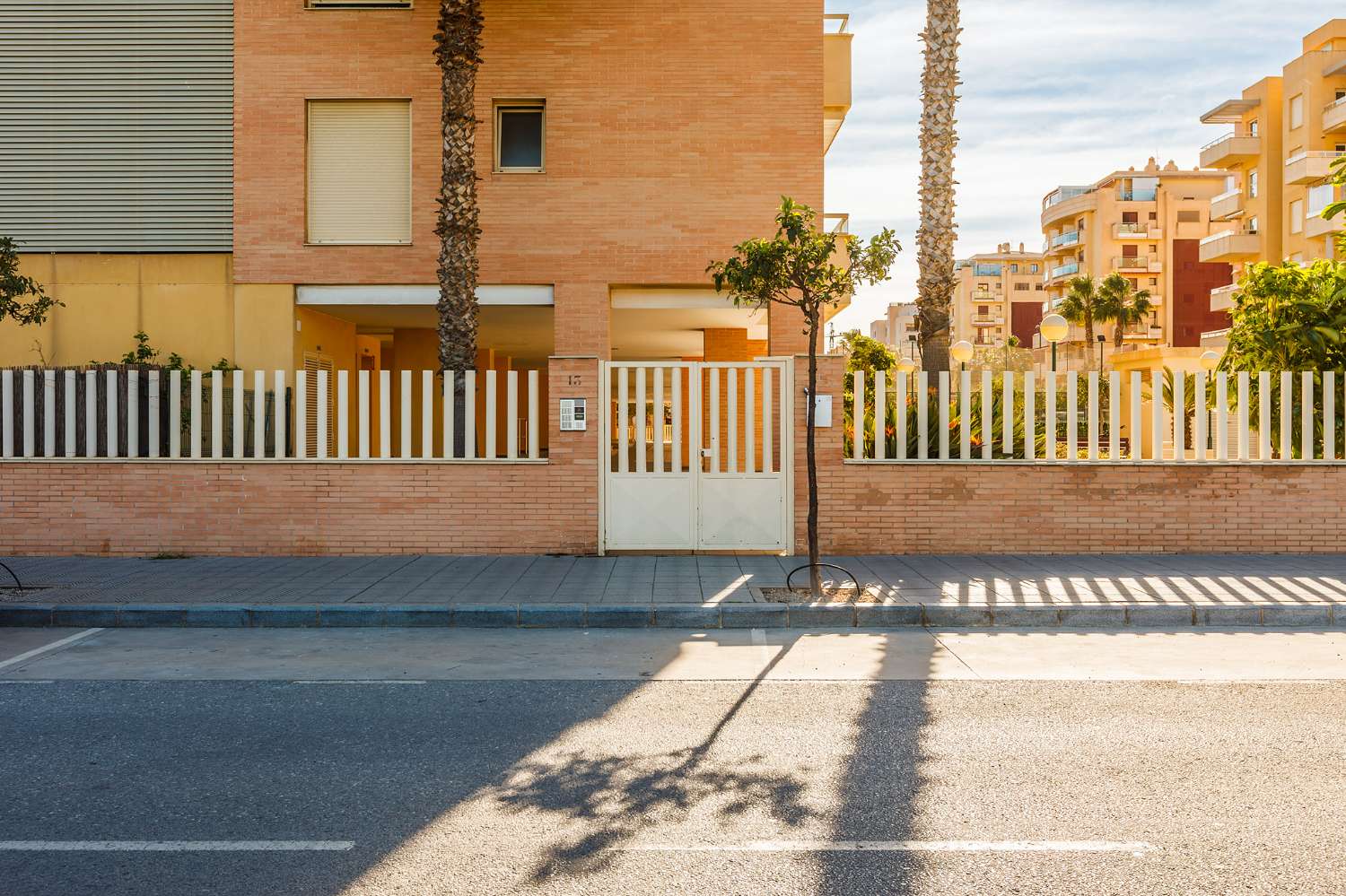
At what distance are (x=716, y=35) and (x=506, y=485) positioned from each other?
682cm

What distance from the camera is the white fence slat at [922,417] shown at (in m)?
12.9

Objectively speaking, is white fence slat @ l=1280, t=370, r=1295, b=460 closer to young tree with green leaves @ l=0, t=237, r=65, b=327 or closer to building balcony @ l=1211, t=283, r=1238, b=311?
young tree with green leaves @ l=0, t=237, r=65, b=327

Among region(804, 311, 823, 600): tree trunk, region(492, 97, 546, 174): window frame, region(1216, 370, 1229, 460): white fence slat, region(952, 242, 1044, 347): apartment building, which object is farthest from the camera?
region(952, 242, 1044, 347): apartment building

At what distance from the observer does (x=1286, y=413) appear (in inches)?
510

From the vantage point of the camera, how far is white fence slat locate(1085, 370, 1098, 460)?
1209 centimetres

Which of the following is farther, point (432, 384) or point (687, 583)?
point (432, 384)

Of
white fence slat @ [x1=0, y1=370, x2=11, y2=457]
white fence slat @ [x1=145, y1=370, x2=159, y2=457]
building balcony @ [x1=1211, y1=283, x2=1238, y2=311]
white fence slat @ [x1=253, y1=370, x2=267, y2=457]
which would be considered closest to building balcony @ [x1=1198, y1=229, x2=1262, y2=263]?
building balcony @ [x1=1211, y1=283, x2=1238, y2=311]

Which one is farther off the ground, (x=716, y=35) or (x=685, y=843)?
(x=716, y=35)

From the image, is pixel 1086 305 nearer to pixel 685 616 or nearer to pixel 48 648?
pixel 685 616

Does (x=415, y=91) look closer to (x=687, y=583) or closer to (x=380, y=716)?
(x=687, y=583)

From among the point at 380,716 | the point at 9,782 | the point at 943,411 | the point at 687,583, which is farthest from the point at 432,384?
the point at 9,782

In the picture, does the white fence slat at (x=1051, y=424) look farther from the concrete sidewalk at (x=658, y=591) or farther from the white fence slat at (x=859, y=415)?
the white fence slat at (x=859, y=415)

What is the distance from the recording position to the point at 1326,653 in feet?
26.7

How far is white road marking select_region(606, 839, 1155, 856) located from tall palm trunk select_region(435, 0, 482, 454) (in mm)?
9996
